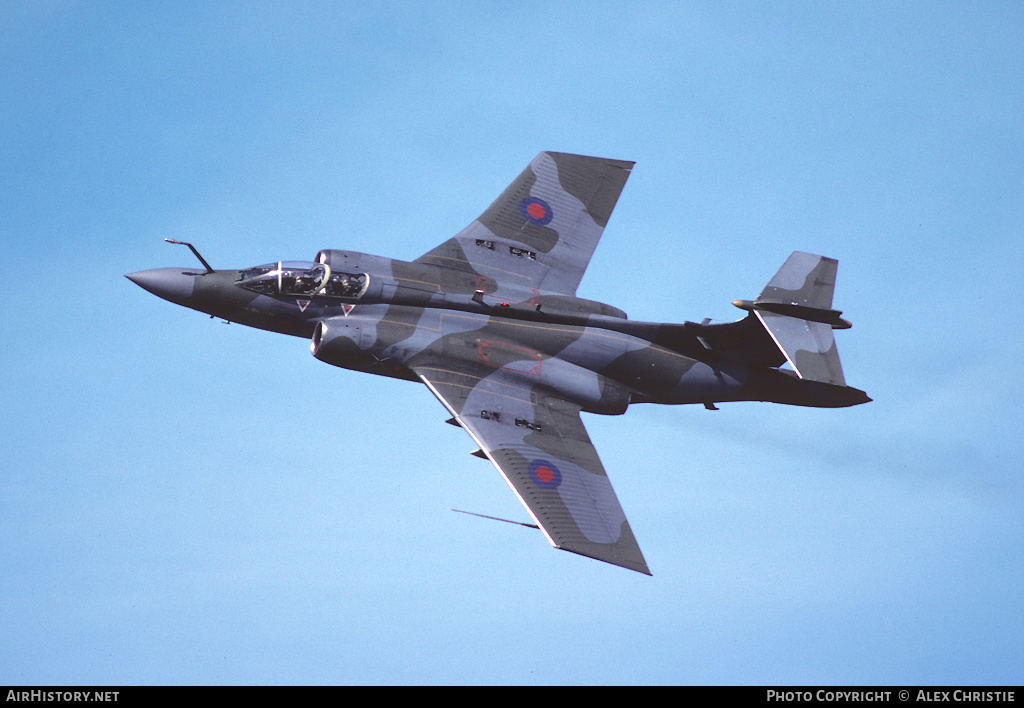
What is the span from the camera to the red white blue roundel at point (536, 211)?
3850 centimetres

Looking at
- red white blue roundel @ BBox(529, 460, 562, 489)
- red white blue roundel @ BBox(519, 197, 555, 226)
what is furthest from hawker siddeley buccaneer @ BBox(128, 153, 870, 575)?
red white blue roundel @ BBox(519, 197, 555, 226)

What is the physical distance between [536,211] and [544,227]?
0.67m

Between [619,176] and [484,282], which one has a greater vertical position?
[619,176]

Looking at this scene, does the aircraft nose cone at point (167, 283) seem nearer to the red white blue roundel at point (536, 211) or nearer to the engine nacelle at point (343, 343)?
the engine nacelle at point (343, 343)

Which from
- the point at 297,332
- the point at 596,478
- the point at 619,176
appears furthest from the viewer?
the point at 619,176

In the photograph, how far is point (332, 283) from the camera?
34406 millimetres

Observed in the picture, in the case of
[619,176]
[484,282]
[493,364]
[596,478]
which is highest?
[619,176]

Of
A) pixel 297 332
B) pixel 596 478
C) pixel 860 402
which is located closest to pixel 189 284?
pixel 297 332

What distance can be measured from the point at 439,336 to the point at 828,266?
1192 cm

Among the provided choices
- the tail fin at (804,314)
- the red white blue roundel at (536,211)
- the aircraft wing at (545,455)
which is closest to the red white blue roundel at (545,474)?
the aircraft wing at (545,455)

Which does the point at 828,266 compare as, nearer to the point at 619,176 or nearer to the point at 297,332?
the point at 619,176

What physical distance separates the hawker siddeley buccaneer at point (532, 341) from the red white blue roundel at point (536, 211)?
872 millimetres

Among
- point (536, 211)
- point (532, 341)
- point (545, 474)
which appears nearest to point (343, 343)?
point (532, 341)

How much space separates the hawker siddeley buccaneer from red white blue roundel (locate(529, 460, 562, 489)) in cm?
4
